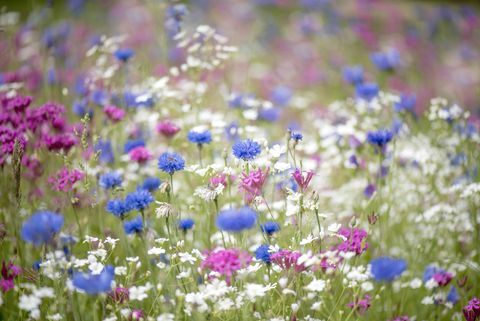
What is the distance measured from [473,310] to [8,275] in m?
2.05

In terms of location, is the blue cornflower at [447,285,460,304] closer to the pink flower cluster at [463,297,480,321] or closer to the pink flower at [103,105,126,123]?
the pink flower cluster at [463,297,480,321]

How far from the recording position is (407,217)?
3635mm

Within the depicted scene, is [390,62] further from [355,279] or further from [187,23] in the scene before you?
[187,23]

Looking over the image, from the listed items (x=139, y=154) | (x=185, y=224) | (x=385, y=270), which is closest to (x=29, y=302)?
(x=185, y=224)

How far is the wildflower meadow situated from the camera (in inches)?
84.3

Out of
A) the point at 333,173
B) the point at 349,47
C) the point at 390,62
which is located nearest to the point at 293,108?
the point at 390,62

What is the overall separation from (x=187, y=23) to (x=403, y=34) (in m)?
3.51

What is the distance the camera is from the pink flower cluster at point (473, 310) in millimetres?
2244

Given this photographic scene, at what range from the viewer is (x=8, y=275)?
7.55 feet

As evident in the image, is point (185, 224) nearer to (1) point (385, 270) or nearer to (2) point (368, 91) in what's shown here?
(1) point (385, 270)

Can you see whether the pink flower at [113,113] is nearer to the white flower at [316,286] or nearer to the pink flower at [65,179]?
the pink flower at [65,179]

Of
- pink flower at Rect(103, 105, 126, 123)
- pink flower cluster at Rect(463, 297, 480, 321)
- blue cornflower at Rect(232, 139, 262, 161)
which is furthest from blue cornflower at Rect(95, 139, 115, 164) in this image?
pink flower cluster at Rect(463, 297, 480, 321)

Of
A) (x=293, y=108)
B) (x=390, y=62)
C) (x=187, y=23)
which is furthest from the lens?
(x=187, y=23)

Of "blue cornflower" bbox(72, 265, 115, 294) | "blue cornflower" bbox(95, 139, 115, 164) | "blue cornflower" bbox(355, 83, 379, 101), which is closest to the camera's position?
"blue cornflower" bbox(72, 265, 115, 294)
